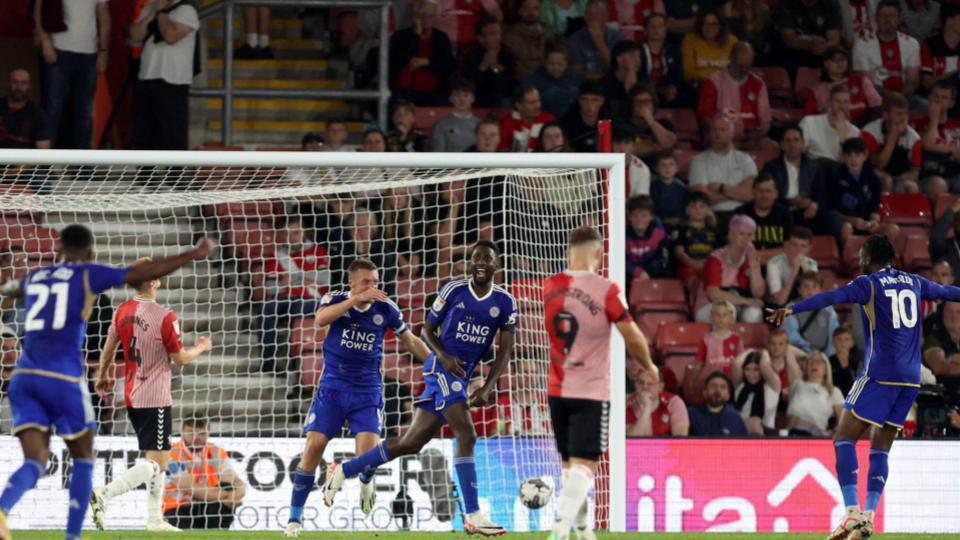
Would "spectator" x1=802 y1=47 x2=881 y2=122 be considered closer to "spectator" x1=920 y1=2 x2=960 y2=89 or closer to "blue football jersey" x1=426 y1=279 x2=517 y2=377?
"spectator" x1=920 y1=2 x2=960 y2=89

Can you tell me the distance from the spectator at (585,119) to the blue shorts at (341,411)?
4931mm

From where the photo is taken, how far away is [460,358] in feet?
28.5

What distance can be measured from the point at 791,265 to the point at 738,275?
542 millimetres

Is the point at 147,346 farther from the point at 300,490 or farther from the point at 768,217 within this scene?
the point at 768,217

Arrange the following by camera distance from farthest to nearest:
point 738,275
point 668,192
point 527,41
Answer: point 527,41 → point 668,192 → point 738,275

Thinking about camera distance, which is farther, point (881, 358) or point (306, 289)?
point (306, 289)

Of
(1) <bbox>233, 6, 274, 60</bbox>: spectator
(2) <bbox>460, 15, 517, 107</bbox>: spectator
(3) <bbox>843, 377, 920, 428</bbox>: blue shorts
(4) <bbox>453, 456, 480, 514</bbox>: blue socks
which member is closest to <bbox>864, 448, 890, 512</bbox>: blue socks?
(3) <bbox>843, 377, 920, 428</bbox>: blue shorts

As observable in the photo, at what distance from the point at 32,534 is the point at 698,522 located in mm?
5142

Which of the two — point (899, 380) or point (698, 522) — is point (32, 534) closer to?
point (698, 522)

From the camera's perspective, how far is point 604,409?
677 centimetres

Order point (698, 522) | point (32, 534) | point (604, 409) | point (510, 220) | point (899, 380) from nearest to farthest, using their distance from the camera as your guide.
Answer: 1. point (604, 409)
2. point (899, 380)
3. point (32, 534)
4. point (698, 522)
5. point (510, 220)

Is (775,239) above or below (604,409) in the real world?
above

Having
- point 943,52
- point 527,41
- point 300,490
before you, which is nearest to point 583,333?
point 300,490

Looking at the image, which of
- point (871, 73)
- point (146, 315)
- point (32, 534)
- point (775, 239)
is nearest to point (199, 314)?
point (146, 315)
